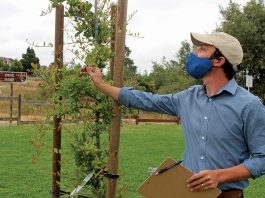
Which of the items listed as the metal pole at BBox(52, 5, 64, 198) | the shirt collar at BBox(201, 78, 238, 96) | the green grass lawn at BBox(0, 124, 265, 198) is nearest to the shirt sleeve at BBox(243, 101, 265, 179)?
the shirt collar at BBox(201, 78, 238, 96)

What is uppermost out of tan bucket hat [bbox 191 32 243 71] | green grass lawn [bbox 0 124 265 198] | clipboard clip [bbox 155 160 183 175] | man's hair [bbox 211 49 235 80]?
tan bucket hat [bbox 191 32 243 71]

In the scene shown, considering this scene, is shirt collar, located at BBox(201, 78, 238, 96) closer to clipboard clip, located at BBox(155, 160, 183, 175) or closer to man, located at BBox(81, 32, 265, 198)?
man, located at BBox(81, 32, 265, 198)

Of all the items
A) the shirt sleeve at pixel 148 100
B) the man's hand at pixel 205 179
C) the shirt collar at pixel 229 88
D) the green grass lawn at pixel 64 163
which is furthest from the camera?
the green grass lawn at pixel 64 163

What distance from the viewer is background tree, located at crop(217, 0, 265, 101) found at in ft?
100

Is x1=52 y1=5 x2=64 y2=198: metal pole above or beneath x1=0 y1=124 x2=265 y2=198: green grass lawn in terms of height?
above

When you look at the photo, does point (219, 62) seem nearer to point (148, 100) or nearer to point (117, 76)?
point (148, 100)

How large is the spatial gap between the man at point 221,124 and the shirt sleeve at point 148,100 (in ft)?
0.49

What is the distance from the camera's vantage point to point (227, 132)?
2.99 metres

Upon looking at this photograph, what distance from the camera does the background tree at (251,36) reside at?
30.6 metres

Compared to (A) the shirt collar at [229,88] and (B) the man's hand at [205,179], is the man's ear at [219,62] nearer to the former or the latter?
(A) the shirt collar at [229,88]

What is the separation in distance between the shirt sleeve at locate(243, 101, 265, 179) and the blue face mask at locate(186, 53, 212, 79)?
34 cm

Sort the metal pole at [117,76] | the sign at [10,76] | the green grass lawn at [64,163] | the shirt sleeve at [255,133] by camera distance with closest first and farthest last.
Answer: the shirt sleeve at [255,133] < the metal pole at [117,76] < the green grass lawn at [64,163] < the sign at [10,76]

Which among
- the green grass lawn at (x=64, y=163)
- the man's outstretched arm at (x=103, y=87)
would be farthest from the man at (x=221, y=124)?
the green grass lawn at (x=64, y=163)

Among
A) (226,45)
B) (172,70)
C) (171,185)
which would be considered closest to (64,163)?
(171,185)
